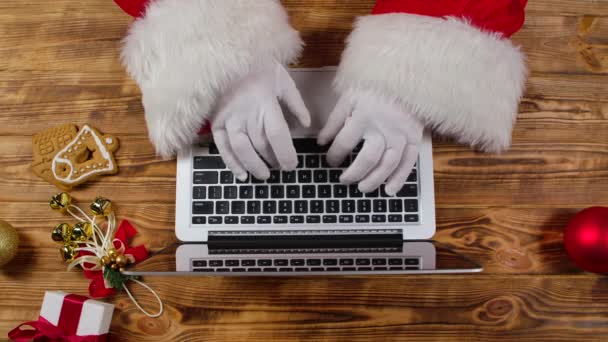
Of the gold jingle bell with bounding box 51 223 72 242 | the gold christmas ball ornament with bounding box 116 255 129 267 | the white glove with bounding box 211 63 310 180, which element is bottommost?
the gold christmas ball ornament with bounding box 116 255 129 267

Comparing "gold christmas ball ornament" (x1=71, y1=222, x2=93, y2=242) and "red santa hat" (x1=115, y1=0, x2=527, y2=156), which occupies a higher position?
"red santa hat" (x1=115, y1=0, x2=527, y2=156)

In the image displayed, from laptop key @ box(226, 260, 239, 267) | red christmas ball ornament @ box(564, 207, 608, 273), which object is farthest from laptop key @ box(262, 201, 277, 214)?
red christmas ball ornament @ box(564, 207, 608, 273)

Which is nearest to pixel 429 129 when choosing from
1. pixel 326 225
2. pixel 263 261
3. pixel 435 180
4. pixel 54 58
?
pixel 435 180

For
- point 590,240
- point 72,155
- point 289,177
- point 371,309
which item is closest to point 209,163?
point 289,177

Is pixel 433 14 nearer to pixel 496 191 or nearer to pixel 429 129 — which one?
pixel 429 129

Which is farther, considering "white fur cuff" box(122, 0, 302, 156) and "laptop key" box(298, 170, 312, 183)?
"laptop key" box(298, 170, 312, 183)

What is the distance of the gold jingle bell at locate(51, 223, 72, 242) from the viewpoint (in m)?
0.70

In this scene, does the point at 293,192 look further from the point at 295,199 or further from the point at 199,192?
the point at 199,192

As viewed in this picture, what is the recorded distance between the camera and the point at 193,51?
593 millimetres

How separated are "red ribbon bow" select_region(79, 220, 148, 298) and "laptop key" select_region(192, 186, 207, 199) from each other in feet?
0.39

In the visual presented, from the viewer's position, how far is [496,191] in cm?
74

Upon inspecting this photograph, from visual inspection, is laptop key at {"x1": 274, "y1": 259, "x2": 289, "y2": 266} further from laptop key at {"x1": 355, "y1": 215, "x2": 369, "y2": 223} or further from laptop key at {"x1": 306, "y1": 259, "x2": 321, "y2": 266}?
laptop key at {"x1": 355, "y1": 215, "x2": 369, "y2": 223}

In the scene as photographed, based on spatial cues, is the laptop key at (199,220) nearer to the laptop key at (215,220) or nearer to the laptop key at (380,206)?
the laptop key at (215,220)

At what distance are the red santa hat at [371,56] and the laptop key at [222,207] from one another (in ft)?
0.37
